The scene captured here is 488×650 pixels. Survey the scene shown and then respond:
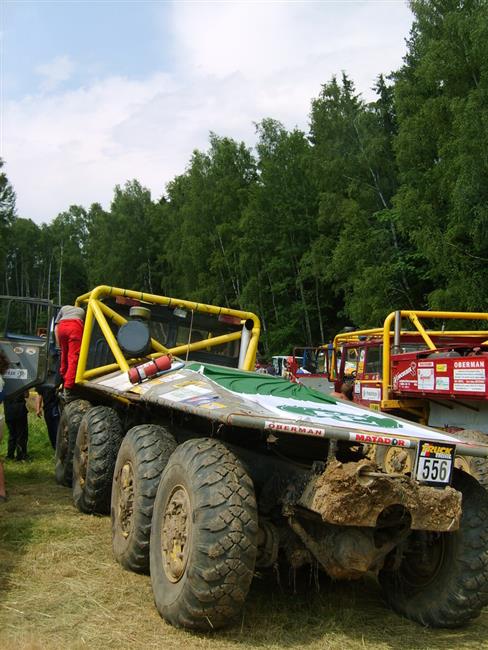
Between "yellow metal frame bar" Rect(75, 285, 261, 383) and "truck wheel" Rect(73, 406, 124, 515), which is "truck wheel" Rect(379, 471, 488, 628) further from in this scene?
"yellow metal frame bar" Rect(75, 285, 261, 383)

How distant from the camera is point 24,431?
9.76 meters

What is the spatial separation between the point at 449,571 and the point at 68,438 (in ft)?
15.1

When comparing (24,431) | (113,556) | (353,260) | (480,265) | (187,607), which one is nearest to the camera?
(187,607)

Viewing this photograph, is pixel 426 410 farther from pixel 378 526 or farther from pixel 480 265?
pixel 480 265

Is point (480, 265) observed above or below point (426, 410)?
above

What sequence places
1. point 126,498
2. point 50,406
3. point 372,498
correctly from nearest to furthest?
point 372,498 < point 126,498 < point 50,406

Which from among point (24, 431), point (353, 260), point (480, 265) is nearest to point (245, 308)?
point (353, 260)

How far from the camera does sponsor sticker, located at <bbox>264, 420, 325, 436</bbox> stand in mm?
3588

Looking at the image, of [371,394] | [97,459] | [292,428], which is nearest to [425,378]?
[371,394]

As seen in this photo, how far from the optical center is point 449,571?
3.96 meters

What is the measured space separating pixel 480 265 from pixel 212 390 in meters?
22.6

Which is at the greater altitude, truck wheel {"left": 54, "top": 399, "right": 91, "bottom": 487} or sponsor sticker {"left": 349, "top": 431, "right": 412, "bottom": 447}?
sponsor sticker {"left": 349, "top": 431, "right": 412, "bottom": 447}

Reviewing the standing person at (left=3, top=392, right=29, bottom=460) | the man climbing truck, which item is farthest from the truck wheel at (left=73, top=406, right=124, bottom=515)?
the standing person at (left=3, top=392, right=29, bottom=460)

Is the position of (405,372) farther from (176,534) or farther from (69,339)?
(176,534)
